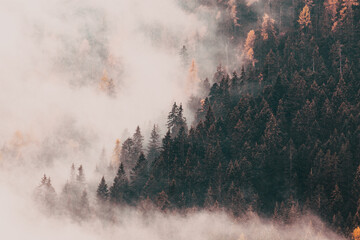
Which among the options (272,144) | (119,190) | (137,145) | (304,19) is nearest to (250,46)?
(304,19)

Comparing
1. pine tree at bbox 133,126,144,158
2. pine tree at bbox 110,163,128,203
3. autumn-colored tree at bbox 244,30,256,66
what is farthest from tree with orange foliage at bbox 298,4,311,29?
pine tree at bbox 110,163,128,203

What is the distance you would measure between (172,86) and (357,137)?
268 feet

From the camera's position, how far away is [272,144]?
322ft

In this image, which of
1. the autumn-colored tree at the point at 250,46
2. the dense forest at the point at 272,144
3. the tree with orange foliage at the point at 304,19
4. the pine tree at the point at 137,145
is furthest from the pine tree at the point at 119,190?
the tree with orange foliage at the point at 304,19

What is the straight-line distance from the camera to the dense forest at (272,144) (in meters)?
89.2

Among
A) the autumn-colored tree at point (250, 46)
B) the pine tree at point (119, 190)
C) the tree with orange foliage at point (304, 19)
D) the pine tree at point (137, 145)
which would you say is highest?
the tree with orange foliage at point (304, 19)

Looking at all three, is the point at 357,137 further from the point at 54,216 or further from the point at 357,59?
the point at 54,216

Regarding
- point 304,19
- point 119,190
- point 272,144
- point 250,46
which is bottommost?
point 119,190

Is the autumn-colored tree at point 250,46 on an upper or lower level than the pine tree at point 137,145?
upper

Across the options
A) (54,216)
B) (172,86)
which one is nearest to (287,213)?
(54,216)

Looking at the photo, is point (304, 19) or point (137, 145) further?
point (304, 19)

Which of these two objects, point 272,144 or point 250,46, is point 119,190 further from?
point 250,46

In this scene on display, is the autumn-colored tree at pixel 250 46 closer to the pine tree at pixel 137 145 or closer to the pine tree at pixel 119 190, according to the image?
the pine tree at pixel 137 145

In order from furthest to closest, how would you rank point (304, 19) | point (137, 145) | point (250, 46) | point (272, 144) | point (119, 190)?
point (250, 46) → point (304, 19) → point (137, 145) → point (119, 190) → point (272, 144)
